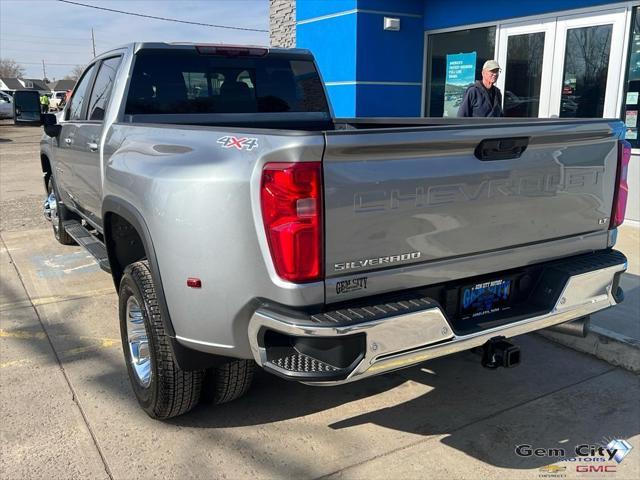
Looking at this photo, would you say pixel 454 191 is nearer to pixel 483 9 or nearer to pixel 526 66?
pixel 526 66

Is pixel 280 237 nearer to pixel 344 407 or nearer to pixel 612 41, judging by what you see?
pixel 344 407

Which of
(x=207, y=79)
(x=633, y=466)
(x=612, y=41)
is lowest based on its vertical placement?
(x=633, y=466)

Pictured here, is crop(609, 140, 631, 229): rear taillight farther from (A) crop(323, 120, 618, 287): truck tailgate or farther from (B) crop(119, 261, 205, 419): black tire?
(B) crop(119, 261, 205, 419): black tire

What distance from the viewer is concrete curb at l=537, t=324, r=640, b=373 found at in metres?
3.85

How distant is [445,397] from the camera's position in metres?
3.57

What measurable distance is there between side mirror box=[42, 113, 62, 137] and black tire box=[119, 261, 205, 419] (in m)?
2.72

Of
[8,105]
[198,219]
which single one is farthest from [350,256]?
[8,105]

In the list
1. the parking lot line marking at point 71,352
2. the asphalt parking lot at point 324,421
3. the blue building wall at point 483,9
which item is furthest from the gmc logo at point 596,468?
the blue building wall at point 483,9

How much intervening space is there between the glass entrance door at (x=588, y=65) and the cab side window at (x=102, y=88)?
596 cm

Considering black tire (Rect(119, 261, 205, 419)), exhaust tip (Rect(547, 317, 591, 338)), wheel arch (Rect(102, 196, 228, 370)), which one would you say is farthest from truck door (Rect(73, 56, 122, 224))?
exhaust tip (Rect(547, 317, 591, 338))

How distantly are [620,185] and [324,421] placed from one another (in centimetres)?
207

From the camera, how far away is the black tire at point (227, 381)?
A: 3133mm

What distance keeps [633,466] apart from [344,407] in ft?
4.95

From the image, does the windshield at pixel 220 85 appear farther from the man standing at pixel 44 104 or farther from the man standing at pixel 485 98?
the man standing at pixel 44 104
